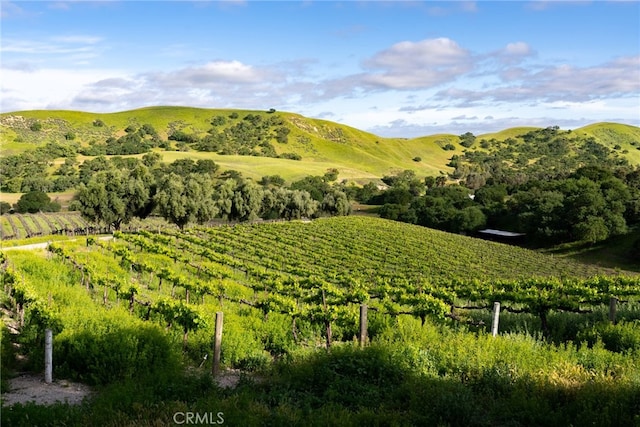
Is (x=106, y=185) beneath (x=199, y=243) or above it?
above

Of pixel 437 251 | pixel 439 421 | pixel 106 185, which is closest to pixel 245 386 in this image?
pixel 439 421

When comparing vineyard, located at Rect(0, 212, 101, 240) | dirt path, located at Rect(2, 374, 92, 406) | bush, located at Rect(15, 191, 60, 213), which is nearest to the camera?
dirt path, located at Rect(2, 374, 92, 406)

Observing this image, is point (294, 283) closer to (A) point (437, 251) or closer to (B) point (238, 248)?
(B) point (238, 248)

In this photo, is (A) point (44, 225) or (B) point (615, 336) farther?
(A) point (44, 225)

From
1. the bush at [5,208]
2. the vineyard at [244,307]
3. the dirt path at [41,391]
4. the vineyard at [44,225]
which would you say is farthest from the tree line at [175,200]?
the dirt path at [41,391]

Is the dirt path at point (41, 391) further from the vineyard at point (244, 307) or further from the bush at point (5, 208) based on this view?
the bush at point (5, 208)

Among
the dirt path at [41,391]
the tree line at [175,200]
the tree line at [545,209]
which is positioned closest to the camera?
the dirt path at [41,391]

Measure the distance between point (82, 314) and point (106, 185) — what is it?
5129cm

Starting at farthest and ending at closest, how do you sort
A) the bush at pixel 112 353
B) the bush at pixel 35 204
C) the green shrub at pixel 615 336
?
the bush at pixel 35 204, the green shrub at pixel 615 336, the bush at pixel 112 353

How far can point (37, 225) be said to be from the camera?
70250 mm

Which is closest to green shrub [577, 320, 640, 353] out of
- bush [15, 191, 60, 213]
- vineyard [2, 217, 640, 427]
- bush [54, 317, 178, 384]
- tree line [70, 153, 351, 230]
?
vineyard [2, 217, 640, 427]

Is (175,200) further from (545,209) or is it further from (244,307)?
(545,209)

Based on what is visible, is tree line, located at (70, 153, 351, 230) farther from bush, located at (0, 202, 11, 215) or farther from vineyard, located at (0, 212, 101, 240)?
bush, located at (0, 202, 11, 215)

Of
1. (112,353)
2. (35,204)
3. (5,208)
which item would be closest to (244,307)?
(112,353)
